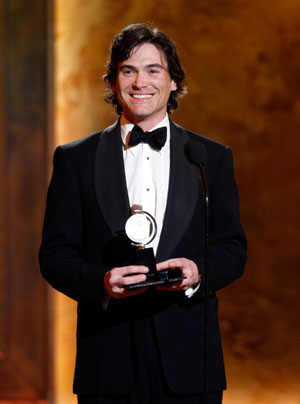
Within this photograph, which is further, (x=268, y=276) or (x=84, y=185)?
(x=268, y=276)

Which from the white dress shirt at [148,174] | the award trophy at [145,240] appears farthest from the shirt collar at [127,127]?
the award trophy at [145,240]

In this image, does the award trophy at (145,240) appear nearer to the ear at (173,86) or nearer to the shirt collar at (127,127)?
the shirt collar at (127,127)

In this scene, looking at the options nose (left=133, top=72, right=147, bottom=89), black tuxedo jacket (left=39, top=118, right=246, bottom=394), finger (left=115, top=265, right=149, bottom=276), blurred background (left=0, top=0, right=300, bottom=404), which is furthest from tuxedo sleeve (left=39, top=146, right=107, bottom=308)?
blurred background (left=0, top=0, right=300, bottom=404)

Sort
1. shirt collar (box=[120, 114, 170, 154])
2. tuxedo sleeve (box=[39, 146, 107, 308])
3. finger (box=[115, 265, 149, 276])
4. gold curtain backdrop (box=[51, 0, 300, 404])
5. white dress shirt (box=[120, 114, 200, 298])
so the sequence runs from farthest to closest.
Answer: gold curtain backdrop (box=[51, 0, 300, 404]) → shirt collar (box=[120, 114, 170, 154]) → white dress shirt (box=[120, 114, 200, 298]) → tuxedo sleeve (box=[39, 146, 107, 308]) → finger (box=[115, 265, 149, 276])

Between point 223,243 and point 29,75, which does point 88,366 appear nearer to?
point 223,243

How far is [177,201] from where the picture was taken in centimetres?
200

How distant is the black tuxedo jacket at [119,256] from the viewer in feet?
6.34

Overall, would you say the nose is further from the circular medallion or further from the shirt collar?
the circular medallion

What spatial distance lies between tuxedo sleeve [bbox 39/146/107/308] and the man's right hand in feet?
0.26

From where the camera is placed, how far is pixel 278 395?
135 inches

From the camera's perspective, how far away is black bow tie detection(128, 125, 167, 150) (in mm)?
2084

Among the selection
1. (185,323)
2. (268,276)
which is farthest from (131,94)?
(268,276)

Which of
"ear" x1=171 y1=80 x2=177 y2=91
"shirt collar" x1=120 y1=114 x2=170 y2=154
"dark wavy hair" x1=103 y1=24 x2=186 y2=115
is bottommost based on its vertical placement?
"shirt collar" x1=120 y1=114 x2=170 y2=154

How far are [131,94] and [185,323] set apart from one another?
2.18 ft
